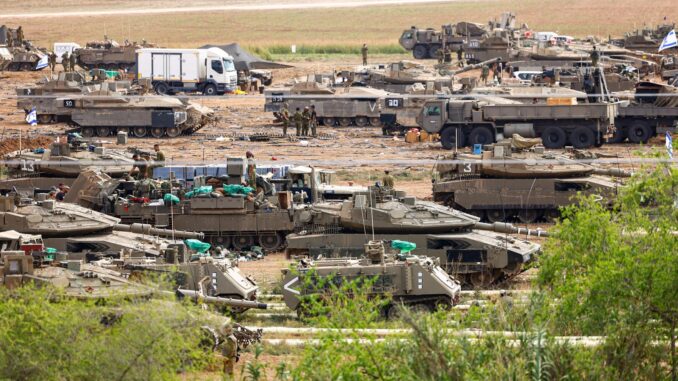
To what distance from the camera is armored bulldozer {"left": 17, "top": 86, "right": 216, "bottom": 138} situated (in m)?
51.1

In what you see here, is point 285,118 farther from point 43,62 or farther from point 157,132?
point 43,62

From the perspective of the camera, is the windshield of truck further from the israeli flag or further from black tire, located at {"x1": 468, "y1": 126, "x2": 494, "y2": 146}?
black tire, located at {"x1": 468, "y1": 126, "x2": 494, "y2": 146}

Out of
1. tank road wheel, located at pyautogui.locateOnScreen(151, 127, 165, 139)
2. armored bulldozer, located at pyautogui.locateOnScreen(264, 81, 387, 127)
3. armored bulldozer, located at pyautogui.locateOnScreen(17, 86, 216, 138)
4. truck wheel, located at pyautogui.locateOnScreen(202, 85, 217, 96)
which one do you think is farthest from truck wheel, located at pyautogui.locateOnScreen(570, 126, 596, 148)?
truck wheel, located at pyautogui.locateOnScreen(202, 85, 217, 96)

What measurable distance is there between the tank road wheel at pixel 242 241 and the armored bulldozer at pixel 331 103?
70.7ft

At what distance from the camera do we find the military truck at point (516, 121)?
45.7m

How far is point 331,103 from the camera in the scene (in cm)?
5481

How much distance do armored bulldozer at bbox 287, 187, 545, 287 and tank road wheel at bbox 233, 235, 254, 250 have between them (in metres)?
3.38

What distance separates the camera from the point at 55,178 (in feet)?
121

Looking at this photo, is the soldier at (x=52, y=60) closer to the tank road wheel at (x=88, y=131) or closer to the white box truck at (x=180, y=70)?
the white box truck at (x=180, y=70)

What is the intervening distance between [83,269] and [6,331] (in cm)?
631

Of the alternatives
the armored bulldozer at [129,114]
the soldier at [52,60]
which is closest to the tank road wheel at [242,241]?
the armored bulldozer at [129,114]

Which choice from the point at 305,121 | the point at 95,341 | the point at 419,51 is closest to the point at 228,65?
the point at 305,121

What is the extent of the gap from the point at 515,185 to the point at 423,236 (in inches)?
279

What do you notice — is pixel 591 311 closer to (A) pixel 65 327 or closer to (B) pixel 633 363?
(B) pixel 633 363
